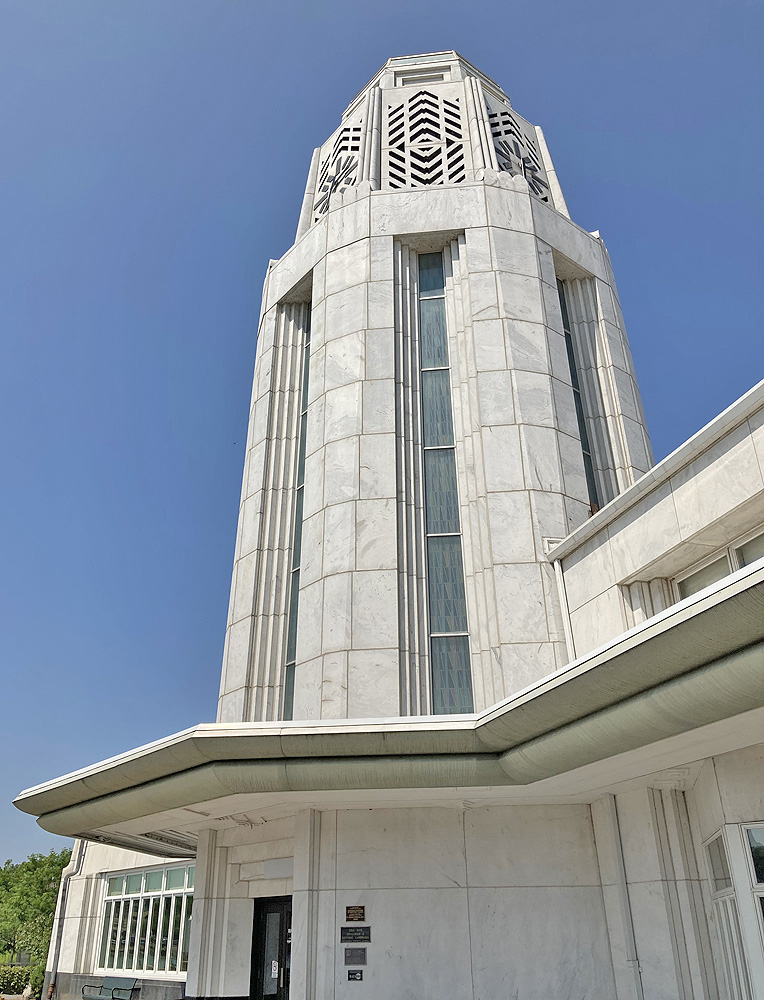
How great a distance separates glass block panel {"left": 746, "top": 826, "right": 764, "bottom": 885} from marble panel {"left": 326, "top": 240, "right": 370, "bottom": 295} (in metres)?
16.2

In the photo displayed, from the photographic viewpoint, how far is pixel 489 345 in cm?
1984

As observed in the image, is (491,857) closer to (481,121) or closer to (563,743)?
(563,743)

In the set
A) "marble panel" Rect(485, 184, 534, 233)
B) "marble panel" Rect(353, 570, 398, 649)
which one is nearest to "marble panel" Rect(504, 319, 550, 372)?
"marble panel" Rect(485, 184, 534, 233)

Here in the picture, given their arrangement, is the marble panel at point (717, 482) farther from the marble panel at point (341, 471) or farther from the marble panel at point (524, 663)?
the marble panel at point (341, 471)

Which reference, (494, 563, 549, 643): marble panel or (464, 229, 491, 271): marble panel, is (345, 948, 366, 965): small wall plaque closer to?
(494, 563, 549, 643): marble panel

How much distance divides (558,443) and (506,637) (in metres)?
5.13

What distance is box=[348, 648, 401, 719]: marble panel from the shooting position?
16.0 meters

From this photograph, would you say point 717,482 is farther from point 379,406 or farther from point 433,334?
point 433,334

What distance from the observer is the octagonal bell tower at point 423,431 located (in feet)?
55.2

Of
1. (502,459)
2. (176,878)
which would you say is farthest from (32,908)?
(502,459)

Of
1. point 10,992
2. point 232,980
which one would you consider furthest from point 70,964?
point 232,980

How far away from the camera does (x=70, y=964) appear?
2995cm

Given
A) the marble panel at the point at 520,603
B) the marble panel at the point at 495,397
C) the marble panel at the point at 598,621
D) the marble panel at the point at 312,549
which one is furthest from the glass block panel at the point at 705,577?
the marble panel at the point at 312,549

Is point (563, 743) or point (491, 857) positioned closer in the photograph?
point (563, 743)
